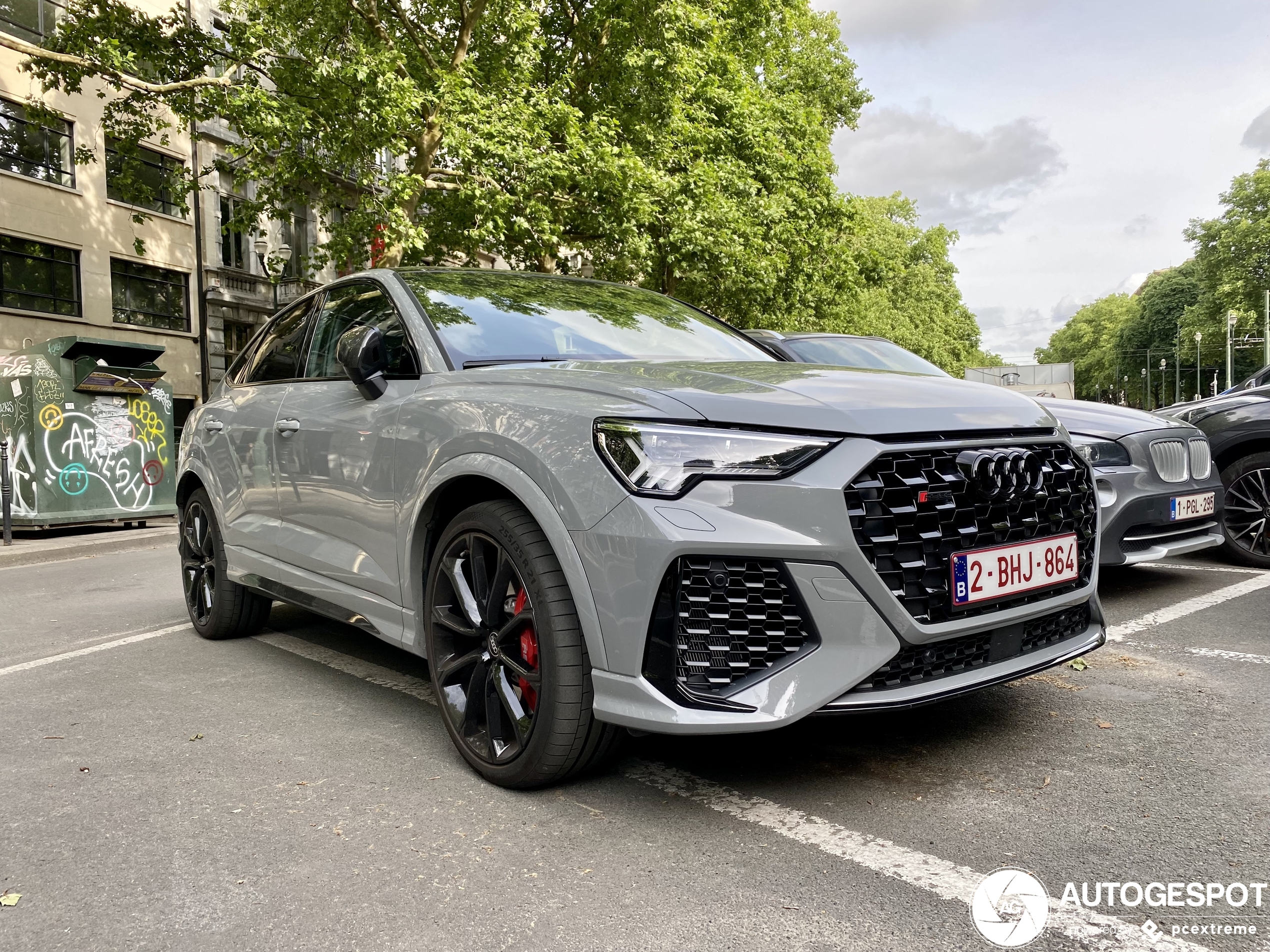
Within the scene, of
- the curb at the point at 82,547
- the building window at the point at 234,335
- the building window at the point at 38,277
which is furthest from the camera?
the building window at the point at 234,335

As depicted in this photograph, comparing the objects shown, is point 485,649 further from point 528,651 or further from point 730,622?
point 730,622

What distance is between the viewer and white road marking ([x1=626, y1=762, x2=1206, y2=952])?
2055 millimetres

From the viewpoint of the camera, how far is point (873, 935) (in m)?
2.08

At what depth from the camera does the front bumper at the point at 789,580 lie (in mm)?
2469

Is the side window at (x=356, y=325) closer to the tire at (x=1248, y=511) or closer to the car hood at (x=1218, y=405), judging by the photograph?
the car hood at (x=1218, y=405)

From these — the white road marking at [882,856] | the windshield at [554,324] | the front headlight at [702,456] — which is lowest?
the white road marking at [882,856]

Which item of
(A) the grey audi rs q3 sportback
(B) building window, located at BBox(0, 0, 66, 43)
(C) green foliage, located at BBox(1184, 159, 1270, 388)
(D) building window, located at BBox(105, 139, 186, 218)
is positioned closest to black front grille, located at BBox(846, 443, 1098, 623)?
(A) the grey audi rs q3 sportback

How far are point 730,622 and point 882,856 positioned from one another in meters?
0.66

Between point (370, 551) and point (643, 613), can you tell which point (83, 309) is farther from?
point (643, 613)

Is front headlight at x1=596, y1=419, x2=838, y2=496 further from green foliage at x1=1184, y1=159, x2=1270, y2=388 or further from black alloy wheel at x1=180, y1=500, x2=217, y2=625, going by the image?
green foliage at x1=1184, y1=159, x2=1270, y2=388

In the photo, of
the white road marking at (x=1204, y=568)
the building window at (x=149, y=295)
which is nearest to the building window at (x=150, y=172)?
the building window at (x=149, y=295)

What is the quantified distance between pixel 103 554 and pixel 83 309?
15366 mm

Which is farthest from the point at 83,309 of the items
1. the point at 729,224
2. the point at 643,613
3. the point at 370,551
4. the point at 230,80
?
the point at 643,613

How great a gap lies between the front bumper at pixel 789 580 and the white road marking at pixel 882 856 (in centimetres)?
34
